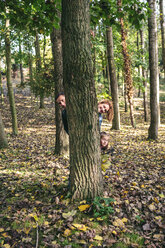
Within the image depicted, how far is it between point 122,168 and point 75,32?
409 centimetres

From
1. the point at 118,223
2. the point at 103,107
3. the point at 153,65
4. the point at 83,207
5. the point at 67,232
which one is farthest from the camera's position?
the point at 153,65

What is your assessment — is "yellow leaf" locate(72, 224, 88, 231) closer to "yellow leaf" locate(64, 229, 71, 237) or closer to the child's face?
"yellow leaf" locate(64, 229, 71, 237)

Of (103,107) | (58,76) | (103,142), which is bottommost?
(103,142)

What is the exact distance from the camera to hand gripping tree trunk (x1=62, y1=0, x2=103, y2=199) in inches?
113

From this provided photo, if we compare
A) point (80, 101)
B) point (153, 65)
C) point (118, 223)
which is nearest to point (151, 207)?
point (118, 223)

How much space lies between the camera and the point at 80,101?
3.04m

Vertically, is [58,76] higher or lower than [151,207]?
higher

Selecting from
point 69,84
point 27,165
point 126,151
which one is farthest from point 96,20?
point 126,151

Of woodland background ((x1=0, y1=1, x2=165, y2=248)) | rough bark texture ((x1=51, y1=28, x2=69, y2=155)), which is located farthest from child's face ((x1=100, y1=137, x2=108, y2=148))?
rough bark texture ((x1=51, y1=28, x2=69, y2=155))

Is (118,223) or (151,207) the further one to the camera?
(151,207)

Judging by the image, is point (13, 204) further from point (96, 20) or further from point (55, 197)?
point (96, 20)

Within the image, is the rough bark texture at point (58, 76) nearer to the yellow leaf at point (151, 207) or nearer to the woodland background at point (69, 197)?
the woodland background at point (69, 197)

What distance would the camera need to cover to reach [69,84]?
3.03 meters

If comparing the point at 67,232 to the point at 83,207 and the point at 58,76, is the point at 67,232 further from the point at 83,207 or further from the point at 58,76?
the point at 58,76
